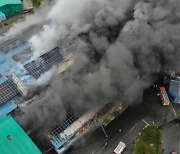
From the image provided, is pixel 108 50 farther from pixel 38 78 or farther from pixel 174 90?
pixel 174 90

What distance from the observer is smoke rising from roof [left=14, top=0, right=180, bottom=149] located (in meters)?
33.3

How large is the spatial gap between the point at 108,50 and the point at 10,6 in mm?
22087

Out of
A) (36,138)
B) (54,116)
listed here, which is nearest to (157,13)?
(54,116)

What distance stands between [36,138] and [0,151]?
4612 millimetres

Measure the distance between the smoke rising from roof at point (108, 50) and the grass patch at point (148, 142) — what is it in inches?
171

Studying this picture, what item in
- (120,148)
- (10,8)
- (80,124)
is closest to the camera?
(120,148)

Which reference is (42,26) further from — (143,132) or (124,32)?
(143,132)

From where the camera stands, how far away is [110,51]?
34688 millimetres

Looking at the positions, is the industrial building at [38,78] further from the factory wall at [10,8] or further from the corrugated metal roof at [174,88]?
the factory wall at [10,8]

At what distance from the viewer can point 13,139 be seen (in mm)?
29875

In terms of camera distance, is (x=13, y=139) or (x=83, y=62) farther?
(x=83, y=62)

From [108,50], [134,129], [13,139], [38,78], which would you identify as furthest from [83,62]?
[13,139]

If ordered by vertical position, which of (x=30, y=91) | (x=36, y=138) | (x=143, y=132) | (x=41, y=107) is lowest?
(x=143, y=132)

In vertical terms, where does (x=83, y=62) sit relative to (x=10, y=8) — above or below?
below
